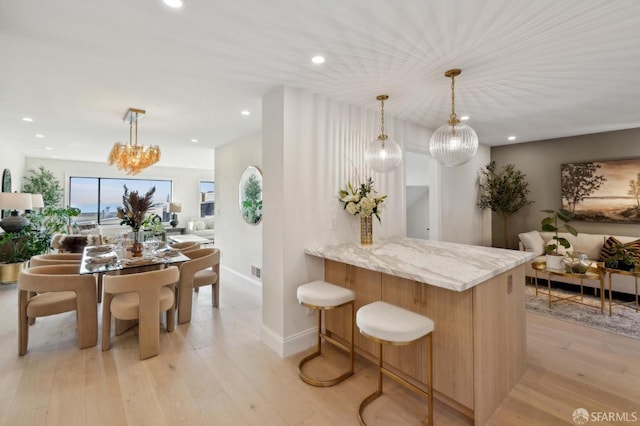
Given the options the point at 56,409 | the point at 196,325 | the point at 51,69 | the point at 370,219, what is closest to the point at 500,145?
the point at 370,219

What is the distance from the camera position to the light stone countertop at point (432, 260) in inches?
70.4

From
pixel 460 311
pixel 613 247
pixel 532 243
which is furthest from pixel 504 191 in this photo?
pixel 460 311

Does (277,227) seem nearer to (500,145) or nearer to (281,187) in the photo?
(281,187)

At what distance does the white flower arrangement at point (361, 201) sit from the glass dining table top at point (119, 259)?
1970mm

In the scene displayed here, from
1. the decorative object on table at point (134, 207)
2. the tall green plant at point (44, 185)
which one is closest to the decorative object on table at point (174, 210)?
the tall green plant at point (44, 185)

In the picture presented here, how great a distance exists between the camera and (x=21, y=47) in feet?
7.00

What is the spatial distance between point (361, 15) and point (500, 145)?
529 cm

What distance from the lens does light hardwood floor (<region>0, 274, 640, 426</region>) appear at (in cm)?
195

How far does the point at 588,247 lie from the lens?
4.71 metres

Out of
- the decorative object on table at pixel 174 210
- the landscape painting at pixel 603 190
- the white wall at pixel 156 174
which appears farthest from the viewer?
the decorative object on table at pixel 174 210

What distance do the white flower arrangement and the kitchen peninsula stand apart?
0.57 m

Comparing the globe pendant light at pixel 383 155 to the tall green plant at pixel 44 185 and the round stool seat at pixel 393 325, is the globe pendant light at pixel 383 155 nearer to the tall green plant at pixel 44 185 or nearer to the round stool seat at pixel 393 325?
the round stool seat at pixel 393 325

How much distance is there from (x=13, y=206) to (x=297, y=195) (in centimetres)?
509

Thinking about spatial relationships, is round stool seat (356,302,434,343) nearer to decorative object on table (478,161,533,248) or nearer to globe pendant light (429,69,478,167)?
globe pendant light (429,69,478,167)
